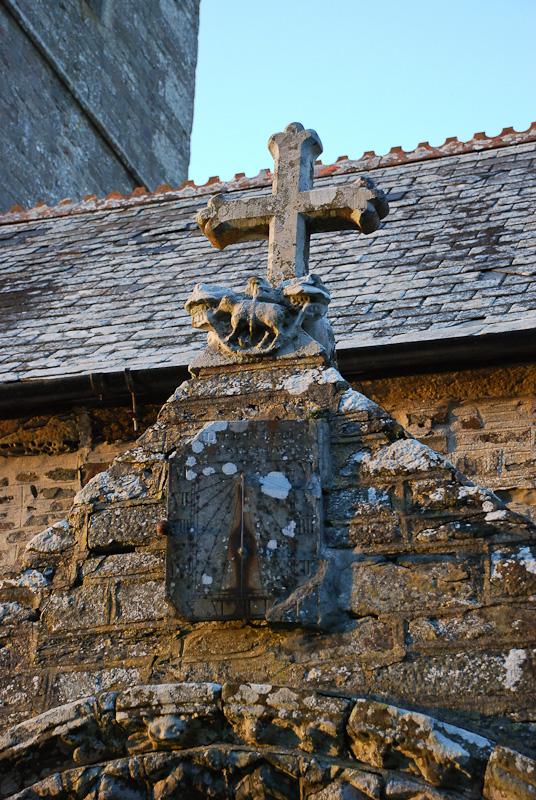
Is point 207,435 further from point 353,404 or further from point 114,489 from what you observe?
point 353,404

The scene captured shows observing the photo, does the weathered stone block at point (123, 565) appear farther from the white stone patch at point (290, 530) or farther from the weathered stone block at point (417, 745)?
the weathered stone block at point (417, 745)

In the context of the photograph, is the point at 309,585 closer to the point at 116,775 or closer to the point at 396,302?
the point at 116,775

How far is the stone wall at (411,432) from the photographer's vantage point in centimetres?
672

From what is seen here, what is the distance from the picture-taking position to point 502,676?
150 inches

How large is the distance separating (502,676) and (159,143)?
547 inches

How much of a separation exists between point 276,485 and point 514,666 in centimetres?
89

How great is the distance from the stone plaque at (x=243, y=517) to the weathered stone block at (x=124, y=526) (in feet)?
0.45

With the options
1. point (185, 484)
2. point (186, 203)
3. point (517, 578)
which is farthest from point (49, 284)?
point (517, 578)

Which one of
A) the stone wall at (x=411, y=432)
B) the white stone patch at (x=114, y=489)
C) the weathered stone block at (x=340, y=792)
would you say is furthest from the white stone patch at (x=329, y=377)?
the stone wall at (x=411, y=432)

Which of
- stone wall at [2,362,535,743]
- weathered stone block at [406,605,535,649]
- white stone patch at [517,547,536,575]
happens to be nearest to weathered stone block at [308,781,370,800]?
stone wall at [2,362,535,743]

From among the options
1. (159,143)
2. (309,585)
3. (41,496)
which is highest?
(159,143)

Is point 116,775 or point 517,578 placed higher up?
point 517,578

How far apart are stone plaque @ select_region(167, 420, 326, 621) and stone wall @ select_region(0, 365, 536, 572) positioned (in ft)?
7.79

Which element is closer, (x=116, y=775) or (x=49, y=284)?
(x=116, y=775)
